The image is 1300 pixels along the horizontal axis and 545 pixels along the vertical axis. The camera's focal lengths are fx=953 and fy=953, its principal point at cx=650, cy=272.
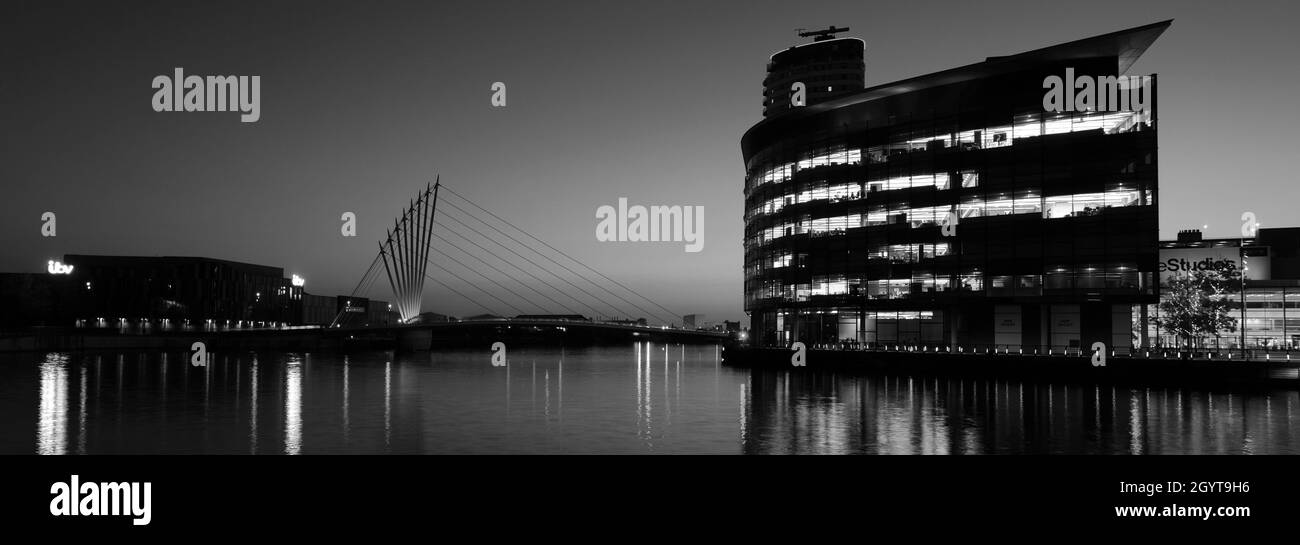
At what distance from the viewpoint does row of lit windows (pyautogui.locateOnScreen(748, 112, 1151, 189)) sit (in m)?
78.2

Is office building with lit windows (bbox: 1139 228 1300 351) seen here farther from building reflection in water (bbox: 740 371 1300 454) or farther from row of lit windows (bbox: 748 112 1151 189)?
building reflection in water (bbox: 740 371 1300 454)

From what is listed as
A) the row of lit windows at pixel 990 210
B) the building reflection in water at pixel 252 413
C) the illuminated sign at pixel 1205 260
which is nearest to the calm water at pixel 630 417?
the building reflection in water at pixel 252 413

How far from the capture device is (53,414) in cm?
4678

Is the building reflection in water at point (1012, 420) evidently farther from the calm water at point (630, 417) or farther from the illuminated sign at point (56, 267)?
the illuminated sign at point (56, 267)

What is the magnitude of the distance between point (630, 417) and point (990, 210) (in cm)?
4872

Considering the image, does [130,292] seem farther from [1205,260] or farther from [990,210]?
[1205,260]

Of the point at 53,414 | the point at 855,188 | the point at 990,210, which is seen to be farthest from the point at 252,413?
the point at 855,188

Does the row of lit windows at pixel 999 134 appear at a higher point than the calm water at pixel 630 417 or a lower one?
higher

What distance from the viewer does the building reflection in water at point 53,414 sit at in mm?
36156

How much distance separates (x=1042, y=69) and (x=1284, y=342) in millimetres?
36238

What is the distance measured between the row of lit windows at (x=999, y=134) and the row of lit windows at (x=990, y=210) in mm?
4944
